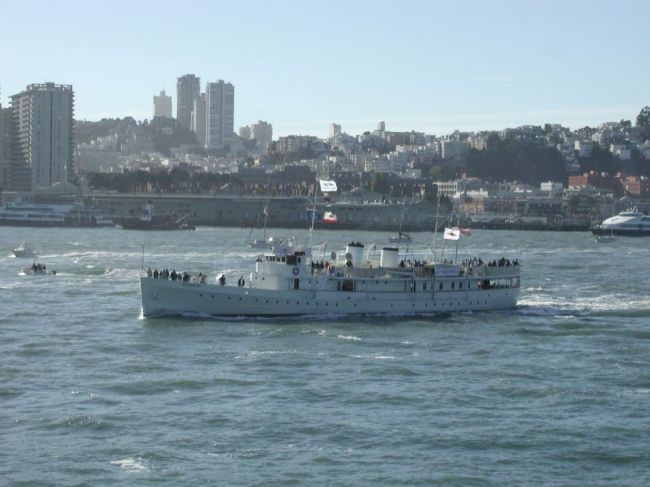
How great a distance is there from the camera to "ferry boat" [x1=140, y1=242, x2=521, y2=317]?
43.2 meters

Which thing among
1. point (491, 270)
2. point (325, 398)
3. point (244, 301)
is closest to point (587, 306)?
point (491, 270)

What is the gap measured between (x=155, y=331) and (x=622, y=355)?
12.7 meters

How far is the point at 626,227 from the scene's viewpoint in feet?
458

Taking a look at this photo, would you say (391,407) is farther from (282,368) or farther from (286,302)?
(286,302)

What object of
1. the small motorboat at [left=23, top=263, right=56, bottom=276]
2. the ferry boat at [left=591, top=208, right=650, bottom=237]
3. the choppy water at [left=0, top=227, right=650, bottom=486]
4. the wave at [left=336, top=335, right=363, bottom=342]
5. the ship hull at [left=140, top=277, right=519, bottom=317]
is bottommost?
the choppy water at [left=0, top=227, right=650, bottom=486]

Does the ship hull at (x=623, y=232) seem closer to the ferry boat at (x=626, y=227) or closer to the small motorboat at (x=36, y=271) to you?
the ferry boat at (x=626, y=227)

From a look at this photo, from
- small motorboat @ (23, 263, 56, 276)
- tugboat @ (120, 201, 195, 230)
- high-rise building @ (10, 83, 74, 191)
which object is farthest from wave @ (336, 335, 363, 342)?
high-rise building @ (10, 83, 74, 191)

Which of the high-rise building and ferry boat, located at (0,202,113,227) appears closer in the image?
ferry boat, located at (0,202,113,227)

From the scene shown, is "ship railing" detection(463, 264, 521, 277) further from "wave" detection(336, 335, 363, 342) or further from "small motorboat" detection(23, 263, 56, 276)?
"small motorboat" detection(23, 263, 56, 276)

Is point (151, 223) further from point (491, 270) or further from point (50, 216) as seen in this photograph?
point (491, 270)

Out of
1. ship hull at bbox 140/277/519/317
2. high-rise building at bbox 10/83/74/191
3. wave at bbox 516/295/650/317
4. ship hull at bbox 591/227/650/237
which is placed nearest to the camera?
ship hull at bbox 140/277/519/317

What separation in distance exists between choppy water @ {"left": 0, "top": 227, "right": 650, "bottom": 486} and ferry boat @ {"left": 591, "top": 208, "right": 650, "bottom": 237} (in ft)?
291

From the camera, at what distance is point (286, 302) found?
43.4 m

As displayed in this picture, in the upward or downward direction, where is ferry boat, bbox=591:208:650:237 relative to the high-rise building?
downward
